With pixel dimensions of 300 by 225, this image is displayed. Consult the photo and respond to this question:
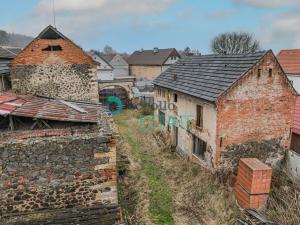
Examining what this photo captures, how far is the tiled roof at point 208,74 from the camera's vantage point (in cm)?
1220

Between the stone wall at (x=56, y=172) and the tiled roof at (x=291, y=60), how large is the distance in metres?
24.6

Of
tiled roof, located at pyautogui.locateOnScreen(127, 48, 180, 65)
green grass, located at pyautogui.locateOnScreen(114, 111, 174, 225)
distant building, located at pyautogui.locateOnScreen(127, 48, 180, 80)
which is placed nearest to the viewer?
green grass, located at pyautogui.locateOnScreen(114, 111, 174, 225)

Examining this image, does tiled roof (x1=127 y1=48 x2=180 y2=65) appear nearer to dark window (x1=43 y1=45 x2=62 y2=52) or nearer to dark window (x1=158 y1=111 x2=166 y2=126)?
dark window (x1=158 y1=111 x2=166 y2=126)

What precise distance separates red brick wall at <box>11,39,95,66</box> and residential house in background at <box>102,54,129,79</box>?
136 ft

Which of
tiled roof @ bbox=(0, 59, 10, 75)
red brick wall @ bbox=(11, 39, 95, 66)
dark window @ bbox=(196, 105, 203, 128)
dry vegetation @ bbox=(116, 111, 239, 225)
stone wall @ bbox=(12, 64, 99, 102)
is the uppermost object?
red brick wall @ bbox=(11, 39, 95, 66)

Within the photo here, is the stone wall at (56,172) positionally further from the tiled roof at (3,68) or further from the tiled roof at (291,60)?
the tiled roof at (291,60)

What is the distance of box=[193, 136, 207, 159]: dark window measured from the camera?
13.8 m

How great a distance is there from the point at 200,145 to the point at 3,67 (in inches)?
501

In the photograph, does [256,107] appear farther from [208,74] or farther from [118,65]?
[118,65]

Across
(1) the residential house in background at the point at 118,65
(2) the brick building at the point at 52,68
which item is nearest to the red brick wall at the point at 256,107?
(2) the brick building at the point at 52,68

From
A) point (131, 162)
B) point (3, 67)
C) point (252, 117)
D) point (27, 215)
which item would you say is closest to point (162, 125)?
point (131, 162)

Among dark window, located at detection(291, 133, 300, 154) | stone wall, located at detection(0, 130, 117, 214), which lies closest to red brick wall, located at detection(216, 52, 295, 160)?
dark window, located at detection(291, 133, 300, 154)

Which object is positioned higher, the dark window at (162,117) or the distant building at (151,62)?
the distant building at (151,62)

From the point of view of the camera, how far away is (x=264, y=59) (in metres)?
11.9
